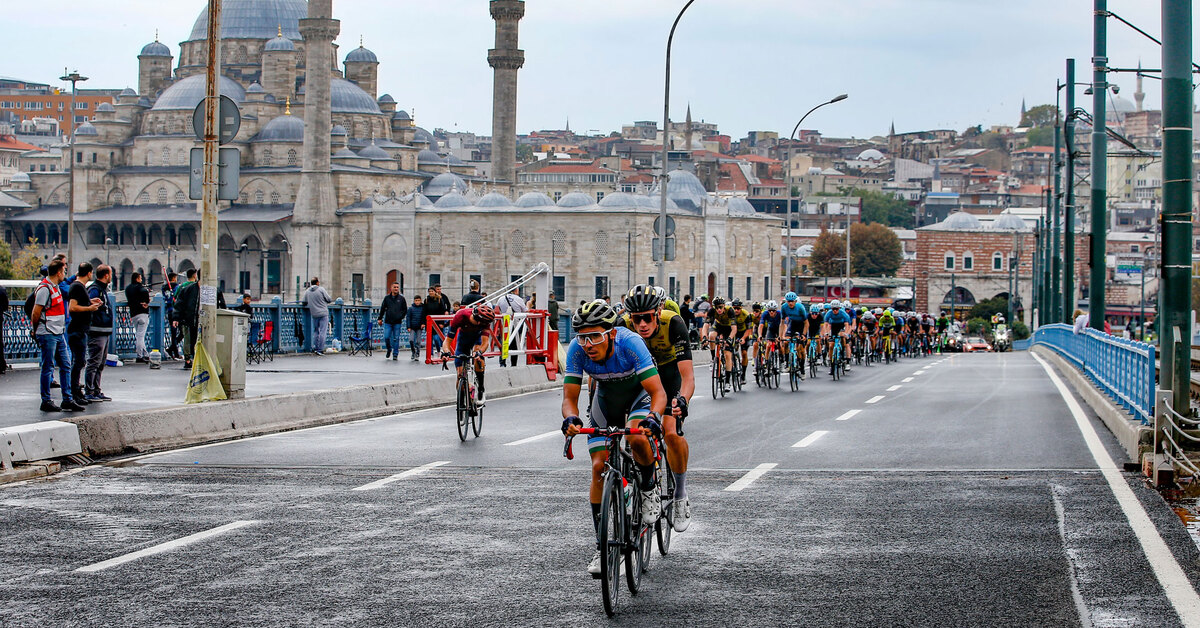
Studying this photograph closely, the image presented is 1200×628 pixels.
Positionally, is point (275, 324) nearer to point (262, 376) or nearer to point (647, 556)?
point (262, 376)

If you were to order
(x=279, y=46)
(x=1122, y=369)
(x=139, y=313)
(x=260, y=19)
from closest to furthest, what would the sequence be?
(x=1122, y=369), (x=139, y=313), (x=279, y=46), (x=260, y=19)

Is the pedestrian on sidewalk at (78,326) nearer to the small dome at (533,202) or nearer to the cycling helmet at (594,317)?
the cycling helmet at (594,317)

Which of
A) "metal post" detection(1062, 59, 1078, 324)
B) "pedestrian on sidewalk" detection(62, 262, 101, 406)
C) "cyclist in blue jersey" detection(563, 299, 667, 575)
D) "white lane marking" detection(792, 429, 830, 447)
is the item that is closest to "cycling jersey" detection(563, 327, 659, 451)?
"cyclist in blue jersey" detection(563, 299, 667, 575)

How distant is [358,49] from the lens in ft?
446

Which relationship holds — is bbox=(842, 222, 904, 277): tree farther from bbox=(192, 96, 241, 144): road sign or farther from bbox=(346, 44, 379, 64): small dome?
bbox=(192, 96, 241, 144): road sign

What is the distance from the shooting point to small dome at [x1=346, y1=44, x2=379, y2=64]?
134 meters

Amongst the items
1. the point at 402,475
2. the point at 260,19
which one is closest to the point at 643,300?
the point at 402,475

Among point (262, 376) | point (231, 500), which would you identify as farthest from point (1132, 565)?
point (262, 376)

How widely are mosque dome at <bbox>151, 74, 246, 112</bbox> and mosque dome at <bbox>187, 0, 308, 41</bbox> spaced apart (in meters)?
6.39

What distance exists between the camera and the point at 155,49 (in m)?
137

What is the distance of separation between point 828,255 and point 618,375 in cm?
14396

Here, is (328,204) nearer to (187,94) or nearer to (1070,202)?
(187,94)

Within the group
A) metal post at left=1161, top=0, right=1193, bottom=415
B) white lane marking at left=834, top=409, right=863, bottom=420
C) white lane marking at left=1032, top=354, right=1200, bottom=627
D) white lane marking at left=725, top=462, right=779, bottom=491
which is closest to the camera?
white lane marking at left=1032, top=354, right=1200, bottom=627

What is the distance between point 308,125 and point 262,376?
83.2m
